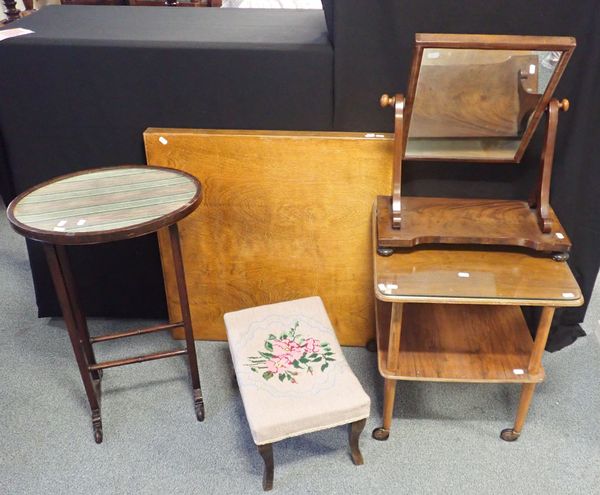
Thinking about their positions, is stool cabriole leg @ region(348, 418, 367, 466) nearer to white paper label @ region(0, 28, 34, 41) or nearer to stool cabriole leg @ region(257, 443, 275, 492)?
stool cabriole leg @ region(257, 443, 275, 492)

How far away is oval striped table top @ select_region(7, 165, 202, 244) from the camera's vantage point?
1.40 metres

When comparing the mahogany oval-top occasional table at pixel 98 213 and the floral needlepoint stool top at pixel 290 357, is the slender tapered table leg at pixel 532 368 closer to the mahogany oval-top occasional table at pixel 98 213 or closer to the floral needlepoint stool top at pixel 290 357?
the floral needlepoint stool top at pixel 290 357

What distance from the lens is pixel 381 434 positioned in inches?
70.1

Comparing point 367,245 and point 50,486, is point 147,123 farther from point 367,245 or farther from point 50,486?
point 50,486

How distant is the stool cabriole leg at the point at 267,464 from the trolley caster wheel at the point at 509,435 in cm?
73

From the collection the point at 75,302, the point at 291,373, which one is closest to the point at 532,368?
the point at 291,373

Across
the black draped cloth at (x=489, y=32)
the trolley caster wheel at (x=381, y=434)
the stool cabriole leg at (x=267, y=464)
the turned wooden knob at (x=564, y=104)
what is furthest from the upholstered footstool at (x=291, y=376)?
the turned wooden knob at (x=564, y=104)

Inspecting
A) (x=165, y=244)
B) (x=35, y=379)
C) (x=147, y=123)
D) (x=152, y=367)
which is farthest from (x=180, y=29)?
(x=35, y=379)

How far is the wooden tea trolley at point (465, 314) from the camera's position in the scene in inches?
58.7

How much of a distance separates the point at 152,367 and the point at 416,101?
4.29ft

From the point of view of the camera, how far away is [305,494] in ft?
5.35

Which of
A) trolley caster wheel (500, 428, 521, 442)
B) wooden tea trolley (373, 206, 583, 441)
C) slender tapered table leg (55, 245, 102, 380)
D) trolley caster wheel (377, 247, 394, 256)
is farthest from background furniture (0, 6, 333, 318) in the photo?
trolley caster wheel (500, 428, 521, 442)

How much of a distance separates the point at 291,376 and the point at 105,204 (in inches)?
27.2

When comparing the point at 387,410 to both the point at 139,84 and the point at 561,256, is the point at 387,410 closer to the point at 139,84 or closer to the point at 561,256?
the point at 561,256
